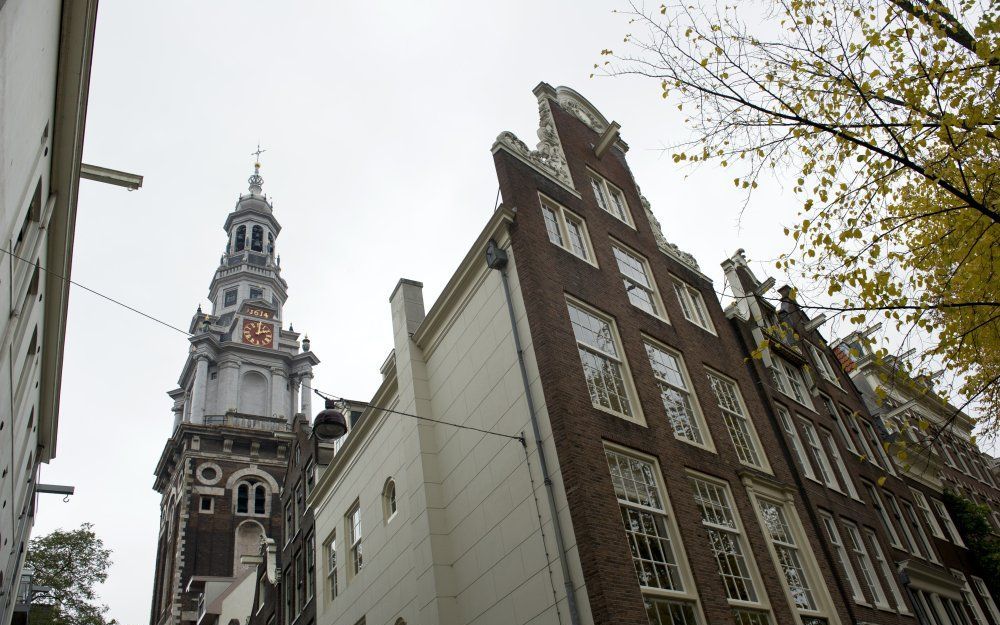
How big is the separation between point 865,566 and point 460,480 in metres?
12.7

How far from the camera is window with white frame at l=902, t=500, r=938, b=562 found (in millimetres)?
26797

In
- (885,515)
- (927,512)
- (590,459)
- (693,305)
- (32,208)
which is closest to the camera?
(32,208)

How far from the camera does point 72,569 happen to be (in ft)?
132

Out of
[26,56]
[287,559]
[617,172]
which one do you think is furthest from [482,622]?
[287,559]

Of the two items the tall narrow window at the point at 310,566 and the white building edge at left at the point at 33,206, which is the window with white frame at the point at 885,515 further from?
the white building edge at left at the point at 33,206

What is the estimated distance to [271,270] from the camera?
8156cm

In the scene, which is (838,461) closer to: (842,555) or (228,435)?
(842,555)

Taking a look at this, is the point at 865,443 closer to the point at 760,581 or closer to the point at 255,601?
the point at 760,581

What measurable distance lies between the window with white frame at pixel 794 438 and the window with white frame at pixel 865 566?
6.35 feet

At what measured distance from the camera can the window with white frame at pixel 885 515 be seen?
25.1 m

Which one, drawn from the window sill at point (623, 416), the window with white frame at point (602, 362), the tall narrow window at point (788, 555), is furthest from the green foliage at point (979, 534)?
the window with white frame at point (602, 362)

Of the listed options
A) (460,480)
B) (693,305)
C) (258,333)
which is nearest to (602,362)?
(460,480)

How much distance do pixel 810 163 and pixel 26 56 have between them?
37.0ft

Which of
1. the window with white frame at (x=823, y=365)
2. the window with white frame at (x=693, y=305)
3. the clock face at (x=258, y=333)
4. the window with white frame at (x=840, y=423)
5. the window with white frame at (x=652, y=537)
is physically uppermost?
the clock face at (x=258, y=333)
